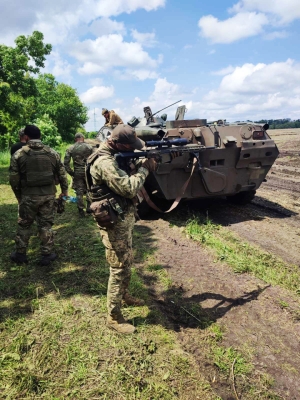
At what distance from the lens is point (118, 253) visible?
10.3 feet

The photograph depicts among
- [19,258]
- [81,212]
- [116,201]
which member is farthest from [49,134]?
[116,201]

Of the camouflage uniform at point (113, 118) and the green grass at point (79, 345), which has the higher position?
the camouflage uniform at point (113, 118)

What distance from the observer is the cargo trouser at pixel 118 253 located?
3.11m

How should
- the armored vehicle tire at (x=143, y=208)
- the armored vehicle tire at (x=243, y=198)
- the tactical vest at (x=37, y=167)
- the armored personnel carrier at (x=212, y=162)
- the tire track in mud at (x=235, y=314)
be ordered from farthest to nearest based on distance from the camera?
1. the armored vehicle tire at (x=243, y=198)
2. the armored vehicle tire at (x=143, y=208)
3. the armored personnel carrier at (x=212, y=162)
4. the tactical vest at (x=37, y=167)
5. the tire track in mud at (x=235, y=314)

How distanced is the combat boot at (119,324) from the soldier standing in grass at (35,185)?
5.75 ft

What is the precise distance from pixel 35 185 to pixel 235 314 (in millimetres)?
2919

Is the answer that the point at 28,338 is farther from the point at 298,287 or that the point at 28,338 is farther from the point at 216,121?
the point at 216,121

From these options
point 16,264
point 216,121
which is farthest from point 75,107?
point 16,264

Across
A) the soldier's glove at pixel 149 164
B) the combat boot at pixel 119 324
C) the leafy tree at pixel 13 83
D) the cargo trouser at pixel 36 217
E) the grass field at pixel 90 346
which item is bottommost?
the grass field at pixel 90 346

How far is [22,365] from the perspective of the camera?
2801mm

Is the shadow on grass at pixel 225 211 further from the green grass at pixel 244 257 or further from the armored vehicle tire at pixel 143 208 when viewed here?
the green grass at pixel 244 257

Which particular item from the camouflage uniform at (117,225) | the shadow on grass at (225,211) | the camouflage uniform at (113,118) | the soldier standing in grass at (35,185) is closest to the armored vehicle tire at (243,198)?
the shadow on grass at (225,211)

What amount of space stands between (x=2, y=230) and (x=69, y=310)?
3.21 metres

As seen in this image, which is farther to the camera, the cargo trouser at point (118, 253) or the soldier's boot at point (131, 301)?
the soldier's boot at point (131, 301)
